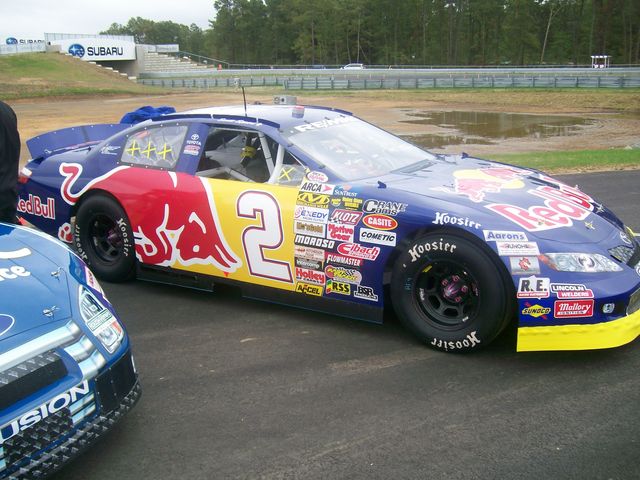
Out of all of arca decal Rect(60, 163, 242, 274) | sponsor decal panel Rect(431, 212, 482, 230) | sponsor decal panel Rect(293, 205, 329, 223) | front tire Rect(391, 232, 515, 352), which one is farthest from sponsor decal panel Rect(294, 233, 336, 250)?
sponsor decal panel Rect(431, 212, 482, 230)

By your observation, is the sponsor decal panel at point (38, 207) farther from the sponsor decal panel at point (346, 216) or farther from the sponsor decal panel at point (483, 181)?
the sponsor decal panel at point (483, 181)

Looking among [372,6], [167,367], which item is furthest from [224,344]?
[372,6]

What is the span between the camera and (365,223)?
169 inches

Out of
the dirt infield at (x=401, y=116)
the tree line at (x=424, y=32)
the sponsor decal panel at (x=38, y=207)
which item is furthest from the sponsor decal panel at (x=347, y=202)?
the tree line at (x=424, y=32)

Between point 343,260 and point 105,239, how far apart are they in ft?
8.36

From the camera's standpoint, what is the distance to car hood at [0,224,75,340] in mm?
2836

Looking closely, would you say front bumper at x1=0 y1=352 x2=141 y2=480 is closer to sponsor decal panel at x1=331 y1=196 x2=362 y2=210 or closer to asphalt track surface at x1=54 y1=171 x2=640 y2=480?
asphalt track surface at x1=54 y1=171 x2=640 y2=480

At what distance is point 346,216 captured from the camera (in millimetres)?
4336

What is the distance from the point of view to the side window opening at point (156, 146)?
5.36m

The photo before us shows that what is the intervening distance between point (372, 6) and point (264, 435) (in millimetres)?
108303

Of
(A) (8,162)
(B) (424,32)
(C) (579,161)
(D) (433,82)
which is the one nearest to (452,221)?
(A) (8,162)

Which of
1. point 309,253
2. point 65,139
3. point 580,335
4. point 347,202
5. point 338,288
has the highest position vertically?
point 65,139

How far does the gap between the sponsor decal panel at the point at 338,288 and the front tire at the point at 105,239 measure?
1.96 meters

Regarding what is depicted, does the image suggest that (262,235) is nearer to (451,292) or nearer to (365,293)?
(365,293)
